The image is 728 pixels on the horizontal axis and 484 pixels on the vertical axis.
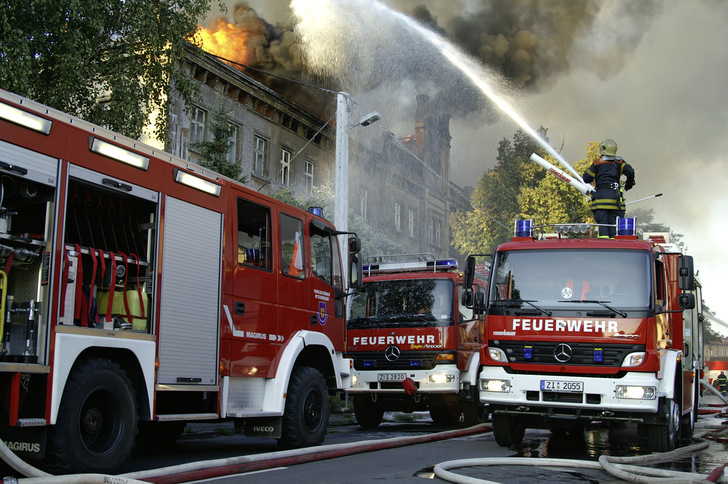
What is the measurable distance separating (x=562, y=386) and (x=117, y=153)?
18.0 ft

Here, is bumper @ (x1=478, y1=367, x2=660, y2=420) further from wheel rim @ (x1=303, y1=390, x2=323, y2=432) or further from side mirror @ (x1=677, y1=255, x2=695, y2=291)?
wheel rim @ (x1=303, y1=390, x2=323, y2=432)

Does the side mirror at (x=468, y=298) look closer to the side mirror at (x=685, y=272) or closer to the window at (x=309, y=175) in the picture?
the side mirror at (x=685, y=272)

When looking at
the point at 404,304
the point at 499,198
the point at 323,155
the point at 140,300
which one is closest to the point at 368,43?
the point at 323,155

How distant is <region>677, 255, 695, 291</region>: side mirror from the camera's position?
30.9 feet

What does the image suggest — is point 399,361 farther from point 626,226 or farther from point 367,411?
point 626,226

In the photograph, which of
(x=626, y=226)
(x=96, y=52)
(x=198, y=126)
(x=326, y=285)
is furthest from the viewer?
(x=198, y=126)

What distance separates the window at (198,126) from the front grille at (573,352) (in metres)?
17.1

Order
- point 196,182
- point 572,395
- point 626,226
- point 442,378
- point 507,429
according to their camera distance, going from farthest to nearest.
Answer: point 442,378 → point 626,226 → point 507,429 → point 572,395 → point 196,182

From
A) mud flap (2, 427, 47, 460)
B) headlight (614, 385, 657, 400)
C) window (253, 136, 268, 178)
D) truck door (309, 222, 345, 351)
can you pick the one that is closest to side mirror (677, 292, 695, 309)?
headlight (614, 385, 657, 400)

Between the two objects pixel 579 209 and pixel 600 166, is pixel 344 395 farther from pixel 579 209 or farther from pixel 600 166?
pixel 579 209

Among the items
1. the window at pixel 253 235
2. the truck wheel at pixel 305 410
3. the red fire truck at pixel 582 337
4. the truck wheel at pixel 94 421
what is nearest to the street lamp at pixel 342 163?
the truck wheel at pixel 305 410

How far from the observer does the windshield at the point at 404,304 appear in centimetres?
1298

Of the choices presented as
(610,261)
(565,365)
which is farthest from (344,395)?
(610,261)

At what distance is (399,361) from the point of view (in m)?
12.8
